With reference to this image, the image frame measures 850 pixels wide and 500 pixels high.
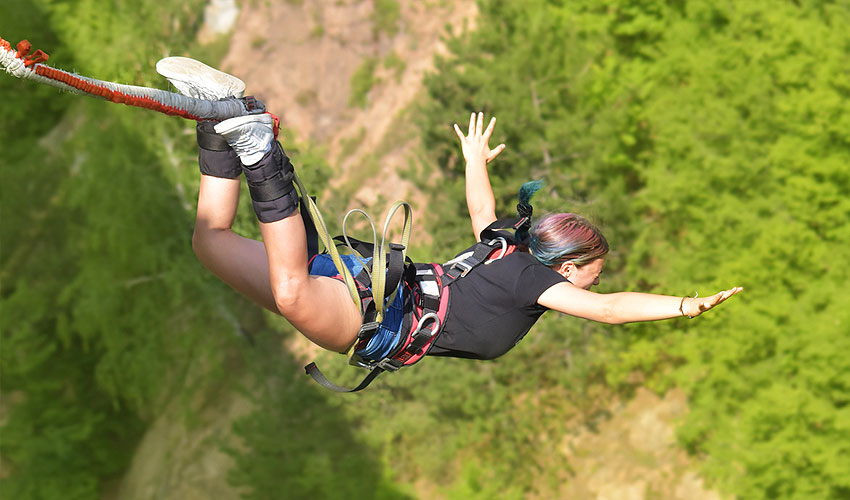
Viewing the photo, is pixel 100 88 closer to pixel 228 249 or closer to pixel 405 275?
pixel 228 249

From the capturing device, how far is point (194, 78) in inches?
116

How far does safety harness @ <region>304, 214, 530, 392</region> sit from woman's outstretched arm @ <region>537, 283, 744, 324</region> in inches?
21.6

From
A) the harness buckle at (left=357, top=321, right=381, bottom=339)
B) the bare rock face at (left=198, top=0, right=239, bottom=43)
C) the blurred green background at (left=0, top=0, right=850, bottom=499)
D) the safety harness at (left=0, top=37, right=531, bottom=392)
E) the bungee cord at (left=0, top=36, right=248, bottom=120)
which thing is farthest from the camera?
the bare rock face at (left=198, top=0, right=239, bottom=43)

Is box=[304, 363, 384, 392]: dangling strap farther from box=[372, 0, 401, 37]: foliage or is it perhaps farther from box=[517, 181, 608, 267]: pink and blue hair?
box=[372, 0, 401, 37]: foliage

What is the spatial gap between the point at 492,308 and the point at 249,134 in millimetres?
1317

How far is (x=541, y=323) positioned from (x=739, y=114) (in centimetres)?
465

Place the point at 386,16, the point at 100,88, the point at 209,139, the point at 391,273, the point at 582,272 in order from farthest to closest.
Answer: the point at 386,16 → the point at 582,272 → the point at 391,273 → the point at 209,139 → the point at 100,88

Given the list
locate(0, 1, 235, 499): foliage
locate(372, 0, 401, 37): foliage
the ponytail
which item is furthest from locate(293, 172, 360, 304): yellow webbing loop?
locate(372, 0, 401, 37): foliage

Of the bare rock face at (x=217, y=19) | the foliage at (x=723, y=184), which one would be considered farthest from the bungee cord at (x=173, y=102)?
the bare rock face at (x=217, y=19)

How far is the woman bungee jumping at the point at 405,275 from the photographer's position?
3137 mm

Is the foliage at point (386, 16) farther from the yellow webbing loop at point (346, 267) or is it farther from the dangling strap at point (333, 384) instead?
the yellow webbing loop at point (346, 267)

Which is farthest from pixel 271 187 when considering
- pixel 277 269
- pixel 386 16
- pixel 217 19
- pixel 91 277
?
pixel 217 19

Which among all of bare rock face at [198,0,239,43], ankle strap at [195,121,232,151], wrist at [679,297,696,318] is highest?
ankle strap at [195,121,232,151]

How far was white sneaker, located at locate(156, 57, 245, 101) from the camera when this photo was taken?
9.51 feet
